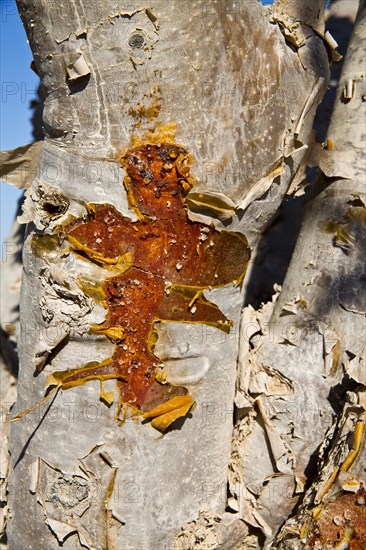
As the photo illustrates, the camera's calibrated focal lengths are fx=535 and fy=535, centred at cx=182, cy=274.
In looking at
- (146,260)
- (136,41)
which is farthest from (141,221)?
(136,41)

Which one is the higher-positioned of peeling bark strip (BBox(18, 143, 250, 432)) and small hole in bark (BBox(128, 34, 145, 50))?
small hole in bark (BBox(128, 34, 145, 50))

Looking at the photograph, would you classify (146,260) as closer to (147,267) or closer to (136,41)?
(147,267)

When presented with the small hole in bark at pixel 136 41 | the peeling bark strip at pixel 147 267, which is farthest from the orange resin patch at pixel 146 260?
the small hole in bark at pixel 136 41

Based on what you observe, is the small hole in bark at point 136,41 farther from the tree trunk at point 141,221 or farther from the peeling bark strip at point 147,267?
the peeling bark strip at point 147,267

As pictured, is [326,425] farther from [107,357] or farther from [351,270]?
[107,357]

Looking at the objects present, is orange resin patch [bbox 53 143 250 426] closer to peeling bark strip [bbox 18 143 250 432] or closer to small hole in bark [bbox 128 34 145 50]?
peeling bark strip [bbox 18 143 250 432]

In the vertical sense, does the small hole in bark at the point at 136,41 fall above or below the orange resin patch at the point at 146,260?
above

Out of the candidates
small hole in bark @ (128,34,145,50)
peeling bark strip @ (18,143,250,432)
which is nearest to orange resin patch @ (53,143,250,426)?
peeling bark strip @ (18,143,250,432)

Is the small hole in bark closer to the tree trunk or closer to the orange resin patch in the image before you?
the tree trunk
